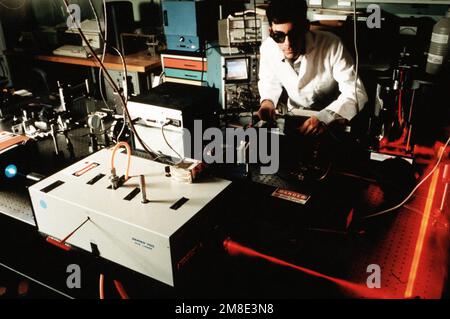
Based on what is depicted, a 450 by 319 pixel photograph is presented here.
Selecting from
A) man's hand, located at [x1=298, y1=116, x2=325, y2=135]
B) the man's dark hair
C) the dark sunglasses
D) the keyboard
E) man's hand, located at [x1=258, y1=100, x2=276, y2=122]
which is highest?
the man's dark hair

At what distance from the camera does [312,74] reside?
2.17m

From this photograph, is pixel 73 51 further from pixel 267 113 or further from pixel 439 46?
pixel 439 46

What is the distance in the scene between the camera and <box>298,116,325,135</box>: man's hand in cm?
146

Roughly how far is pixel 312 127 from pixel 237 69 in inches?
49.9

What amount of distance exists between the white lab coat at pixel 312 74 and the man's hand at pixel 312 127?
0.45m

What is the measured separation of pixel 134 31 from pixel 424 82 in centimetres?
231

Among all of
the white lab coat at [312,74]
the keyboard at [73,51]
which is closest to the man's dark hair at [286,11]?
the white lab coat at [312,74]

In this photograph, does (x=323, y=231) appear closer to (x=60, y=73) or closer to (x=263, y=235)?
(x=263, y=235)

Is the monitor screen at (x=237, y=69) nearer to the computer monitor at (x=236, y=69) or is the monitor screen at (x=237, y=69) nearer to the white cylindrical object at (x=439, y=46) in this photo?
the computer monitor at (x=236, y=69)

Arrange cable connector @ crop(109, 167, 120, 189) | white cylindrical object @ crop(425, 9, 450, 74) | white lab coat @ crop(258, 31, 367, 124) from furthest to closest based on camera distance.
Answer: white cylindrical object @ crop(425, 9, 450, 74) < white lab coat @ crop(258, 31, 367, 124) < cable connector @ crop(109, 167, 120, 189)

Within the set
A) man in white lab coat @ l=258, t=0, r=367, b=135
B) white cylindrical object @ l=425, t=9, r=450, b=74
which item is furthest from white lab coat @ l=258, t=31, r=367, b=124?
white cylindrical object @ l=425, t=9, r=450, b=74

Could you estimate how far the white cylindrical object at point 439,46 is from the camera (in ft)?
7.40

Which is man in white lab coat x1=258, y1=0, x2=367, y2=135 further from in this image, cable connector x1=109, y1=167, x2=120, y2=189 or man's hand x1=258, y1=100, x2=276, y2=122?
cable connector x1=109, y1=167, x2=120, y2=189

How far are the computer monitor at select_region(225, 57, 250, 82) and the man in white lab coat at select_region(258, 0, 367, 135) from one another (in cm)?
Result: 28
